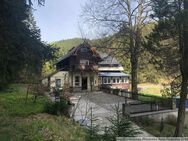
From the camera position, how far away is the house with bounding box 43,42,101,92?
44.5 metres

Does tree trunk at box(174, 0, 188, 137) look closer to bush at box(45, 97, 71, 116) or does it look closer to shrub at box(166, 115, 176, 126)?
shrub at box(166, 115, 176, 126)

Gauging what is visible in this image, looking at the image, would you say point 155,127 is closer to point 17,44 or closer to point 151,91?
point 17,44

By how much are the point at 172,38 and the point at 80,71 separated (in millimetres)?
28402

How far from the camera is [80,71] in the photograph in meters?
44.7

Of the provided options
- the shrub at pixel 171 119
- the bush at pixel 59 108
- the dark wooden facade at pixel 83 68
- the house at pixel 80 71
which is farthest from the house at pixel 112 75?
the bush at pixel 59 108

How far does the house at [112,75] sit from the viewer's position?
165ft

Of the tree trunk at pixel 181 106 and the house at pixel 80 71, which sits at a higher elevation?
the house at pixel 80 71

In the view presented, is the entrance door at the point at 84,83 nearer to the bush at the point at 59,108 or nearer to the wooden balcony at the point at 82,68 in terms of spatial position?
the wooden balcony at the point at 82,68

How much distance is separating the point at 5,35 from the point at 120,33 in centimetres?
2130

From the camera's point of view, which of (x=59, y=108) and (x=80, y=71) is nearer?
(x=59, y=108)

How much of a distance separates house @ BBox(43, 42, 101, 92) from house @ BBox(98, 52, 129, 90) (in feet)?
12.4

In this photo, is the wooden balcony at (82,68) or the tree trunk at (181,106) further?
the wooden balcony at (82,68)

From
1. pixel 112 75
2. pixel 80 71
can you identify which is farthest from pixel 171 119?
pixel 112 75

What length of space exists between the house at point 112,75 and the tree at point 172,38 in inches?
1192
